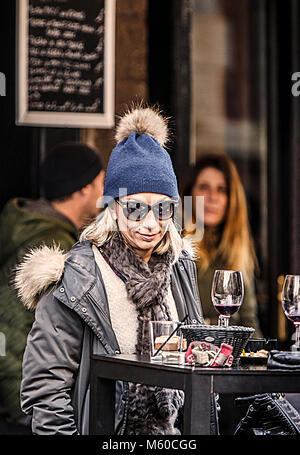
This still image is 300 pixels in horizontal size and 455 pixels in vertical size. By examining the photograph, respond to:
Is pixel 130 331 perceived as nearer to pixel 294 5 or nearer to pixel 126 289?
pixel 126 289

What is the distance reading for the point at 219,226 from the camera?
15.7 ft

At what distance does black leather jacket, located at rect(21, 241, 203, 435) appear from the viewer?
8.14 feet

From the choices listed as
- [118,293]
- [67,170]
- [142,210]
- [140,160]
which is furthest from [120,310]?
[67,170]

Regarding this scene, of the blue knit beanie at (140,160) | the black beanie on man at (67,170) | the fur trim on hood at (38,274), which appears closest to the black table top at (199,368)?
the fur trim on hood at (38,274)

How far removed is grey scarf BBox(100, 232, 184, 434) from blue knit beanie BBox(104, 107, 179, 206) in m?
0.18

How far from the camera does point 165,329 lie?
228cm

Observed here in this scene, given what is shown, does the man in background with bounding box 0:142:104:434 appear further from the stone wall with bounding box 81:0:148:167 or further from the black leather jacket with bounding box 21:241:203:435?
the black leather jacket with bounding box 21:241:203:435

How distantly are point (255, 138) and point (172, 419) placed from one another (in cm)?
345

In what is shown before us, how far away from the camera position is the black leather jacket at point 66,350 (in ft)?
8.14

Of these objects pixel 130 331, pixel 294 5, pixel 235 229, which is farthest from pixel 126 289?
pixel 294 5

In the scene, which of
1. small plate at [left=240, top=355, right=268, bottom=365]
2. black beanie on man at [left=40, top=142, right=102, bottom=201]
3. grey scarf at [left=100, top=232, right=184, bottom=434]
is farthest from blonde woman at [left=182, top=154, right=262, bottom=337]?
small plate at [left=240, top=355, right=268, bottom=365]

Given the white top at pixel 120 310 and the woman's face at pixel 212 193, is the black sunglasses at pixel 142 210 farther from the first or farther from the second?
the woman's face at pixel 212 193

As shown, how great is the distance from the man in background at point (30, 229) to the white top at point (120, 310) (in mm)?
1495
